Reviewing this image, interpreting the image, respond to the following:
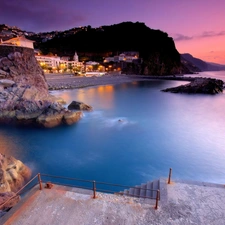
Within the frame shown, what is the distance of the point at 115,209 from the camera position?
382 cm

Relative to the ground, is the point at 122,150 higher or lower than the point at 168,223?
lower

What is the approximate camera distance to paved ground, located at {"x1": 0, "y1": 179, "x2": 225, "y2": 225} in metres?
3.54

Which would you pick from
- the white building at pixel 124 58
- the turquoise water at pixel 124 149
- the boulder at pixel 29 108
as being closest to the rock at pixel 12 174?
the turquoise water at pixel 124 149

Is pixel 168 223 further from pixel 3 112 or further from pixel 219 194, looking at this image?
pixel 3 112

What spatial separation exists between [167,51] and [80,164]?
106455mm

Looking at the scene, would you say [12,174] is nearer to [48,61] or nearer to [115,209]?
[115,209]

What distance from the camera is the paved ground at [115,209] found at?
354 cm

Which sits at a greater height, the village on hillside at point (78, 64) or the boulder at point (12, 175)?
the village on hillside at point (78, 64)

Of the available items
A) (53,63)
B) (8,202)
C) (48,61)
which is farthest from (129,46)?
(8,202)

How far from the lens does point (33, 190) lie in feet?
14.4

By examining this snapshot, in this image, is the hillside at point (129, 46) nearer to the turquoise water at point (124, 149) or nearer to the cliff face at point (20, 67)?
the cliff face at point (20, 67)

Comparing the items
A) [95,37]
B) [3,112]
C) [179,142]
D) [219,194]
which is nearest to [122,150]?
[179,142]

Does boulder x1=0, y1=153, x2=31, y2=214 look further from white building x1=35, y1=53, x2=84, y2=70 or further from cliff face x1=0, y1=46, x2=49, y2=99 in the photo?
white building x1=35, y1=53, x2=84, y2=70

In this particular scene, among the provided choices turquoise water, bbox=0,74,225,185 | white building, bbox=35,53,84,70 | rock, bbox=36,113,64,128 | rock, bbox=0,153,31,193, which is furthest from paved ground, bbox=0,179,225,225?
white building, bbox=35,53,84,70
